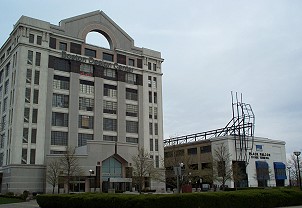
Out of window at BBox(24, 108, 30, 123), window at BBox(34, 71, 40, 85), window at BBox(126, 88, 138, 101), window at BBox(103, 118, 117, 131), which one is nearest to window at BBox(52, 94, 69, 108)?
window at BBox(34, 71, 40, 85)

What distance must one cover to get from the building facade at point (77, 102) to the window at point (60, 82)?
191mm

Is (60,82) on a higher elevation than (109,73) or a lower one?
lower

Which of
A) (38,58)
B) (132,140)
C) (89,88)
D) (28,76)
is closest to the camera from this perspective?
(28,76)

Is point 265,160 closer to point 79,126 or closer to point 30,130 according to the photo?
point 79,126

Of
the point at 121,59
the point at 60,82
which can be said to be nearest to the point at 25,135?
the point at 60,82

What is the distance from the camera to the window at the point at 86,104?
7212 cm

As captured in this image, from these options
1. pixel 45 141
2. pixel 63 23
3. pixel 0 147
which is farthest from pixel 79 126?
pixel 63 23

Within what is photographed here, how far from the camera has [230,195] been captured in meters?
25.3

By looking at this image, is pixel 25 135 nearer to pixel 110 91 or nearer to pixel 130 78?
pixel 110 91

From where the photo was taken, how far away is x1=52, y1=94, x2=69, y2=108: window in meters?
69.1

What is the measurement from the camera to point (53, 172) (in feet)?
197

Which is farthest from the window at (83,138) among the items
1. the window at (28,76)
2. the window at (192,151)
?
the window at (192,151)

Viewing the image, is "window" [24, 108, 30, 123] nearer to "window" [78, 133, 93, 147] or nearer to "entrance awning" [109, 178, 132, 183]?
"window" [78, 133, 93, 147]

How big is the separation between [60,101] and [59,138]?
7.27 metres
